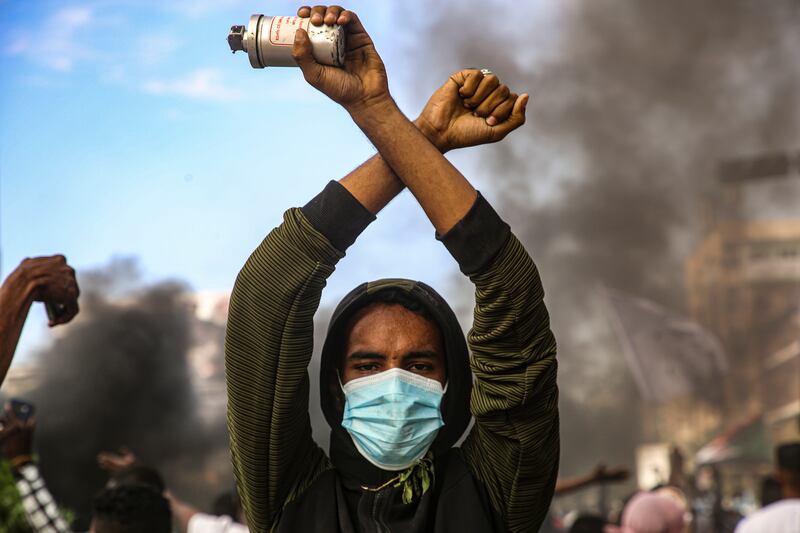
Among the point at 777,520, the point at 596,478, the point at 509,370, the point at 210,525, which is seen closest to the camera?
the point at 509,370

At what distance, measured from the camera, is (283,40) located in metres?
1.74

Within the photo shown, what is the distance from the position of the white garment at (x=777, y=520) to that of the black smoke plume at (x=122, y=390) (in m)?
13.9

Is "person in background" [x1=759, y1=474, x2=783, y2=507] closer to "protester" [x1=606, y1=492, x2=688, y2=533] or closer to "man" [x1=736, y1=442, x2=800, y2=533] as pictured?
"protester" [x1=606, y1=492, x2=688, y2=533]

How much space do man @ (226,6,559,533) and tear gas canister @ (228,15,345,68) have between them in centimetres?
2

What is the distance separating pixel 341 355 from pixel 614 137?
65.6 ft

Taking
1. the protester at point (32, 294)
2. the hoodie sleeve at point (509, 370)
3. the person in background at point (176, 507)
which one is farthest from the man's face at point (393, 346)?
the person in background at point (176, 507)

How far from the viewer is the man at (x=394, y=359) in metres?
1.83

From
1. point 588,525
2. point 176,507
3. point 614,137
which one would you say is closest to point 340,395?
point 176,507

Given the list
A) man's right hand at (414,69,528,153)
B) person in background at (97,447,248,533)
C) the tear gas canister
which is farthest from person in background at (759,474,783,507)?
the tear gas canister

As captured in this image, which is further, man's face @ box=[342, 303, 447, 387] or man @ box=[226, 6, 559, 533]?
man's face @ box=[342, 303, 447, 387]

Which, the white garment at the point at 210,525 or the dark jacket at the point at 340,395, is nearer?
the dark jacket at the point at 340,395

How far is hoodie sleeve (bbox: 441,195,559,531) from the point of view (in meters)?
1.81

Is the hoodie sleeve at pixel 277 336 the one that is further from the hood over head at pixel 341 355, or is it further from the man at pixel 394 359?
the hood over head at pixel 341 355

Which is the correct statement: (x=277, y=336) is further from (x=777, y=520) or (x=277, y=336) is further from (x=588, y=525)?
(x=588, y=525)
